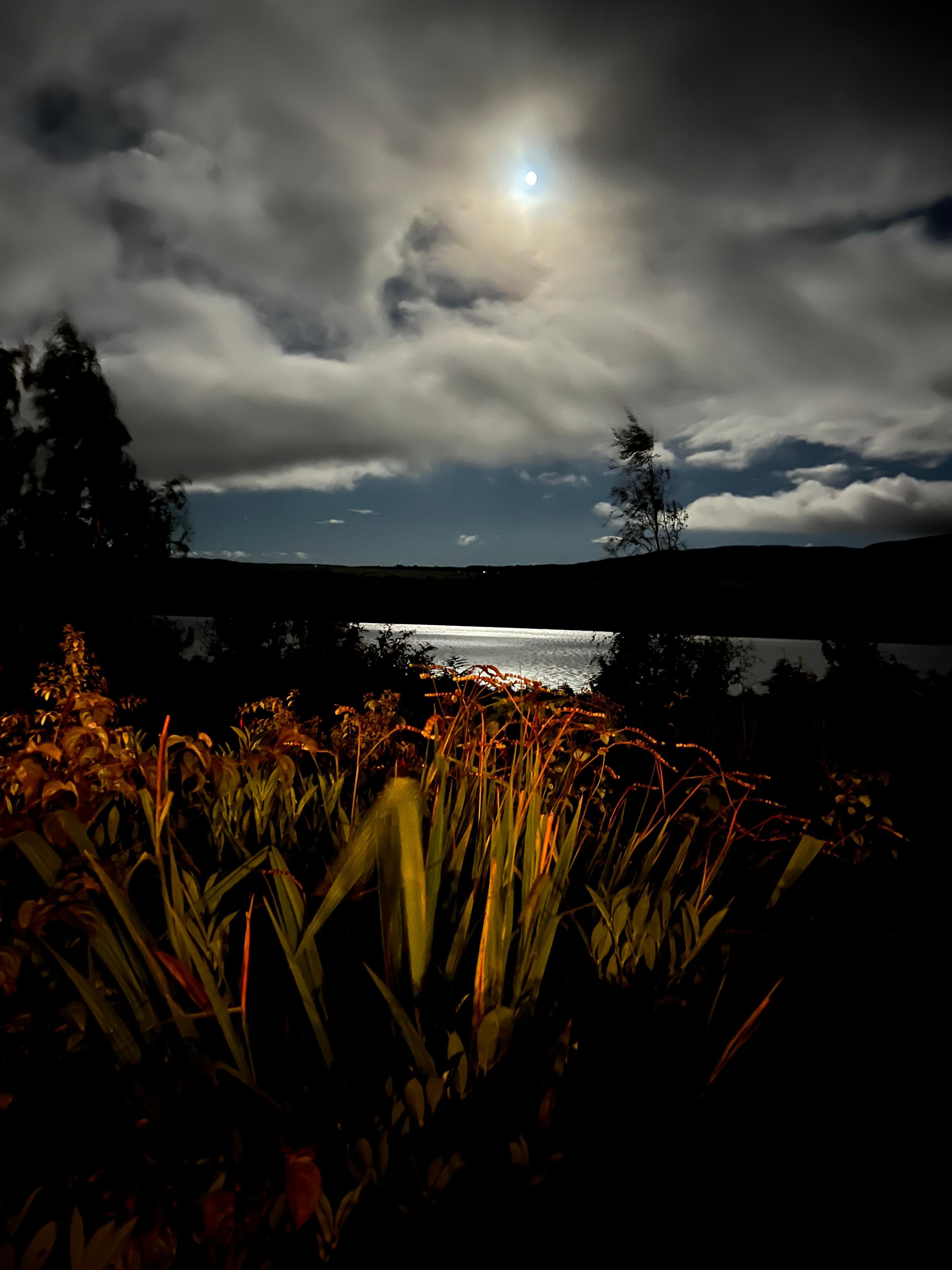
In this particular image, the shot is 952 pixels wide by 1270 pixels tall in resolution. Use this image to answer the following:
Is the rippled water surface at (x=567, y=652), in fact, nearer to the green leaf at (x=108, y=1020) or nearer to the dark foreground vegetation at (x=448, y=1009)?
the dark foreground vegetation at (x=448, y=1009)

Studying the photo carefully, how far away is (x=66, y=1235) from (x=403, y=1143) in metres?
0.58

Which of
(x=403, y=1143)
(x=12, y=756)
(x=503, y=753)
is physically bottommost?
(x=403, y=1143)

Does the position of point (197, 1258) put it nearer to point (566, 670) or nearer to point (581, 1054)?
point (581, 1054)

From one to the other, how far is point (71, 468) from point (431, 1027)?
555 inches

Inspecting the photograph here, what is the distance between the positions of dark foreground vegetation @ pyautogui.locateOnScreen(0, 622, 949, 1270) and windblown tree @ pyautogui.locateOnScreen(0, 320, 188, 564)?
1196 centimetres

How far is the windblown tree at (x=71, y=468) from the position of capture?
40.4 feet

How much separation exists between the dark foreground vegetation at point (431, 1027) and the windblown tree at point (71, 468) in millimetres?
11960

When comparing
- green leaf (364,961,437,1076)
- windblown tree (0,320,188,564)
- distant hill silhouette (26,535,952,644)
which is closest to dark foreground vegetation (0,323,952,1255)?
green leaf (364,961,437,1076)

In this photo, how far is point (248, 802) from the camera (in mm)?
2930

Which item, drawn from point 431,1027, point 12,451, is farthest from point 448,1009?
point 12,451

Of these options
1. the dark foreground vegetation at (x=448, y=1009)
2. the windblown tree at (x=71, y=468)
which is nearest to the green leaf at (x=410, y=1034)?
the dark foreground vegetation at (x=448, y=1009)

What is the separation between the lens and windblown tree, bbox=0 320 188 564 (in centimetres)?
1230


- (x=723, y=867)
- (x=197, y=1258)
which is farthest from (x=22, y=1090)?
(x=723, y=867)

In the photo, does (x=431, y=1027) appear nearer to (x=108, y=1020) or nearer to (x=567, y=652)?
(x=108, y=1020)
